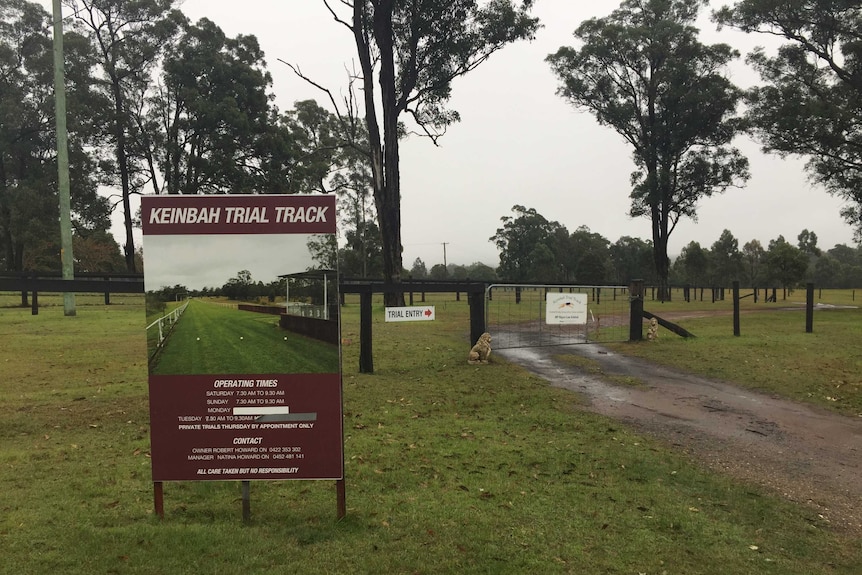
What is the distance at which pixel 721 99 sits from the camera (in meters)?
33.5

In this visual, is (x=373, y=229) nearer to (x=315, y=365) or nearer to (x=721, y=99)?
(x=721, y=99)

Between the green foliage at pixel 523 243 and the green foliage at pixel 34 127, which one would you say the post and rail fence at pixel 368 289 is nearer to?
the green foliage at pixel 34 127

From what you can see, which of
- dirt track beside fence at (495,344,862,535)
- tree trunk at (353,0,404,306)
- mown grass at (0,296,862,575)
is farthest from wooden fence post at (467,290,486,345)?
tree trunk at (353,0,404,306)

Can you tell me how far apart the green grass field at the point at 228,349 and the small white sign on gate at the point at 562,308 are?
379 inches

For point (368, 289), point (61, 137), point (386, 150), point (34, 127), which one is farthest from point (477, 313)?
point (34, 127)

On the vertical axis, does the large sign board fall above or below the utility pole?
below

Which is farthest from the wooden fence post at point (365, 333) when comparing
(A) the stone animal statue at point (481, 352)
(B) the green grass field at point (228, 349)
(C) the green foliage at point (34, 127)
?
(C) the green foliage at point (34, 127)

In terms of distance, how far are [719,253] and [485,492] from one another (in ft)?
284

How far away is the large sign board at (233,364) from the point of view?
3.43 m

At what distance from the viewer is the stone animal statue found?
32.9 feet

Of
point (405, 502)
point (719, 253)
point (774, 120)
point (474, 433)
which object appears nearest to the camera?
point (405, 502)

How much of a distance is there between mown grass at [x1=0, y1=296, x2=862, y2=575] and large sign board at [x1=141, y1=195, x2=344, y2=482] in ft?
1.52

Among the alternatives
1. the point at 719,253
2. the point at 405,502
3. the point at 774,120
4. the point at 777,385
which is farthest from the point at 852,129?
the point at 719,253

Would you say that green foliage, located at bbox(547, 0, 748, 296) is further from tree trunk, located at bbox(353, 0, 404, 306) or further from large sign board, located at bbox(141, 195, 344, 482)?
large sign board, located at bbox(141, 195, 344, 482)
